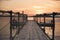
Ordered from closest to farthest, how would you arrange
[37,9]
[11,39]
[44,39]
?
1. [11,39]
2. [44,39]
3. [37,9]

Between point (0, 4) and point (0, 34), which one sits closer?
point (0, 34)

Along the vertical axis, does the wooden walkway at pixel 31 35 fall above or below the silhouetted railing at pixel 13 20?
below

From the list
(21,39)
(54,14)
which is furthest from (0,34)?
(54,14)

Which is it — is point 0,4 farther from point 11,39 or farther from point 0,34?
point 11,39

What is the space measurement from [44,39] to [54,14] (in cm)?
117

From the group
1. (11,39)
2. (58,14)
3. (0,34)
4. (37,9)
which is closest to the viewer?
(58,14)

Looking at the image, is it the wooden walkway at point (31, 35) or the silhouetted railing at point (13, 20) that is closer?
the silhouetted railing at point (13, 20)

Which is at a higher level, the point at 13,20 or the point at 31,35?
the point at 13,20

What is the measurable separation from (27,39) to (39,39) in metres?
0.28

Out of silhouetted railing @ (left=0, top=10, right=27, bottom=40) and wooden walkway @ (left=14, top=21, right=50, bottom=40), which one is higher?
silhouetted railing @ (left=0, top=10, right=27, bottom=40)

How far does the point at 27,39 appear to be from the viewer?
14.6 feet

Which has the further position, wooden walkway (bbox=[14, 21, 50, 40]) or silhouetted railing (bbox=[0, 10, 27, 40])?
wooden walkway (bbox=[14, 21, 50, 40])

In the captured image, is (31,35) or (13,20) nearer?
(13,20)

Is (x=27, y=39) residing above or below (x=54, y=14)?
below
